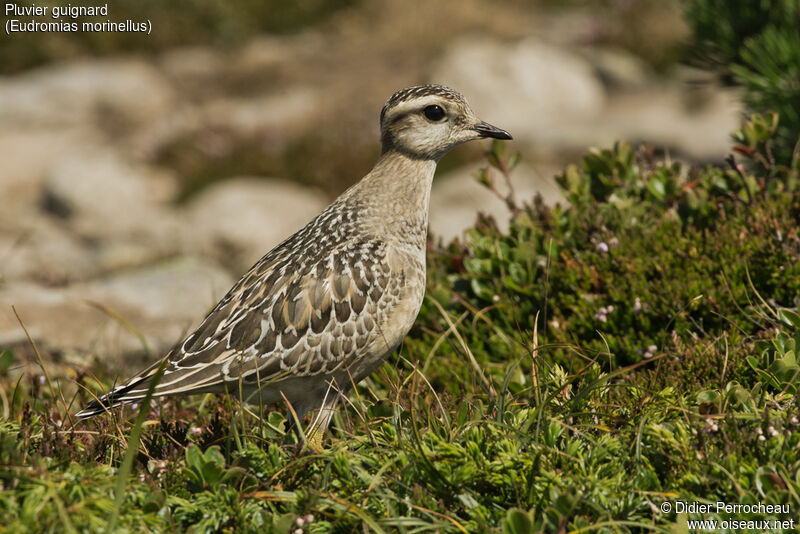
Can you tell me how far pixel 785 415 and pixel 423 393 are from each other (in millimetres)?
2390

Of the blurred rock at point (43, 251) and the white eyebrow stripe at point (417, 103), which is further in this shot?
the blurred rock at point (43, 251)

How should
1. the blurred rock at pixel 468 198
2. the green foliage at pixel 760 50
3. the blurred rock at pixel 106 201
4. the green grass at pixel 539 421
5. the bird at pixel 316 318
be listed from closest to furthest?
1. the green grass at pixel 539 421
2. the bird at pixel 316 318
3. the green foliage at pixel 760 50
4. the blurred rock at pixel 468 198
5. the blurred rock at pixel 106 201

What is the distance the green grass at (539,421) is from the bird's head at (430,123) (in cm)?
78

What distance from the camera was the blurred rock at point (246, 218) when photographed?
16.0 m

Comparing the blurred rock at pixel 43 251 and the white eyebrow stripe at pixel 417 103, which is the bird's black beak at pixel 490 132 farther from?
the blurred rock at pixel 43 251

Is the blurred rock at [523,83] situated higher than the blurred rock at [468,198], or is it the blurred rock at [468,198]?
the blurred rock at [523,83]

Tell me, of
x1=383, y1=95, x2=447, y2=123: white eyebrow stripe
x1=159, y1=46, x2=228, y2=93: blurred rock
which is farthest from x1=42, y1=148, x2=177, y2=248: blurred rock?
x1=383, y1=95, x2=447, y2=123: white eyebrow stripe

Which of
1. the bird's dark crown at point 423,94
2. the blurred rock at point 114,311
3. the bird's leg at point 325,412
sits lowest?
the bird's leg at point 325,412

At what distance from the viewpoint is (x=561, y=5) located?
3098 cm

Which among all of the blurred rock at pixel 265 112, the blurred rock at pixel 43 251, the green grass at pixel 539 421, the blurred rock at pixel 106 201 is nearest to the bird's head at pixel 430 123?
the green grass at pixel 539 421

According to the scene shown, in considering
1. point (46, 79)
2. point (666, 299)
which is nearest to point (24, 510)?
point (666, 299)

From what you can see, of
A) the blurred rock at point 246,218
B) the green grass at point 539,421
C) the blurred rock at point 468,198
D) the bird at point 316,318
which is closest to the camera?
the green grass at point 539,421

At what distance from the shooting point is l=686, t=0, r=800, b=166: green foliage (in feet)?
27.1

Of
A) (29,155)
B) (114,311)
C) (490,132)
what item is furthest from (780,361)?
(29,155)
